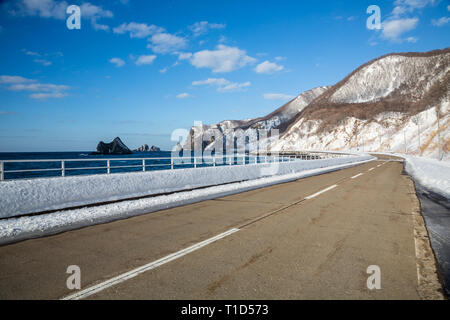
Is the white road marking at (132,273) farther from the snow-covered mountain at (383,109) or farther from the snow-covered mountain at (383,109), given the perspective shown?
the snow-covered mountain at (383,109)

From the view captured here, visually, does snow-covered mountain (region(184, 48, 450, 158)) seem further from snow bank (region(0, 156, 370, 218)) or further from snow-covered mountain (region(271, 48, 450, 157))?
snow bank (region(0, 156, 370, 218))

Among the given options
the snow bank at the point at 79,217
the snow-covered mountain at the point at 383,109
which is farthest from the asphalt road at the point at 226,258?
the snow-covered mountain at the point at 383,109

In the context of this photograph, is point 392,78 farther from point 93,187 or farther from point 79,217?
point 79,217

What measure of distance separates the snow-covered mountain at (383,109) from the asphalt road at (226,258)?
264ft

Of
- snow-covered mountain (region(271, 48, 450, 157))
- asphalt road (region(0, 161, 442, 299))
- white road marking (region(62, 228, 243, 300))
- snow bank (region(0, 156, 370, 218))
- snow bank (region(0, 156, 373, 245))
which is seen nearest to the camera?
white road marking (region(62, 228, 243, 300))

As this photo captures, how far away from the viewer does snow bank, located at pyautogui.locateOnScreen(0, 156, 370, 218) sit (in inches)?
296

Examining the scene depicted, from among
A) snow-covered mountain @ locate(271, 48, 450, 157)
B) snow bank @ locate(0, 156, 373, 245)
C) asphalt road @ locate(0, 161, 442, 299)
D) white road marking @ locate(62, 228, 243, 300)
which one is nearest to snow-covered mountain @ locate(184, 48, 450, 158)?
snow-covered mountain @ locate(271, 48, 450, 157)

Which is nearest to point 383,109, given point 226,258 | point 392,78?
point 392,78

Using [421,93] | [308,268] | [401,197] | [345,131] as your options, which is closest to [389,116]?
[345,131]

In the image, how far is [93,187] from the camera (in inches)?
374

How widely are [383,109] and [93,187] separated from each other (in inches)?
5718

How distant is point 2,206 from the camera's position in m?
7.16

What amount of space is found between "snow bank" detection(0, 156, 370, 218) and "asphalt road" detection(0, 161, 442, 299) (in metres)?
2.35
